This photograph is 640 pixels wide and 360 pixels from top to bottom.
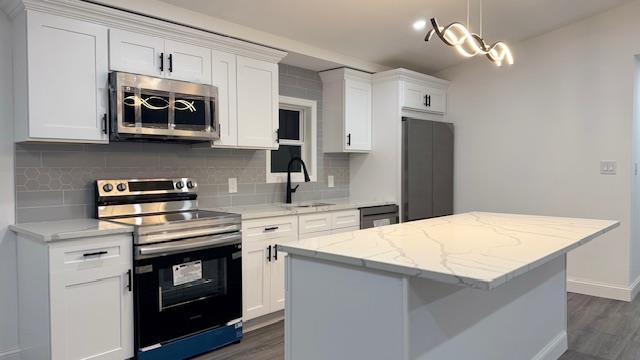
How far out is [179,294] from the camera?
2867 mm

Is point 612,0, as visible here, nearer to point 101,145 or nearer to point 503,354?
point 503,354

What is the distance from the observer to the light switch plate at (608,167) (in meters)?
4.27

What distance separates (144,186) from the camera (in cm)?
324

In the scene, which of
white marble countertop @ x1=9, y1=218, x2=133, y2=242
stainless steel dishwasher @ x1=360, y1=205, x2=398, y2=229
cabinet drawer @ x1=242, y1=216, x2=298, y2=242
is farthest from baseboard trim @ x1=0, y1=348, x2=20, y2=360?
stainless steel dishwasher @ x1=360, y1=205, x2=398, y2=229

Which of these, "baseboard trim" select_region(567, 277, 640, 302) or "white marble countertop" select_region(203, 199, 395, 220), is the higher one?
"white marble countertop" select_region(203, 199, 395, 220)

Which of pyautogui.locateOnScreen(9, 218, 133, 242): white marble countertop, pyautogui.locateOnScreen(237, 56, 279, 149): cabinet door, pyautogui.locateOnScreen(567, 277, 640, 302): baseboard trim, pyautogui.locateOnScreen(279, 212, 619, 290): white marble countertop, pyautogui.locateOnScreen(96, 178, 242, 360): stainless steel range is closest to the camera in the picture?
pyautogui.locateOnScreen(279, 212, 619, 290): white marble countertop

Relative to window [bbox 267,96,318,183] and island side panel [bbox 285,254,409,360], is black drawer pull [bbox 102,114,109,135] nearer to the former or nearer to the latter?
island side panel [bbox 285,254,409,360]

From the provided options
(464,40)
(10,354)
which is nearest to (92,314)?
(10,354)

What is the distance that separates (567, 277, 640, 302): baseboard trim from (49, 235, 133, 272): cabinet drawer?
158 inches

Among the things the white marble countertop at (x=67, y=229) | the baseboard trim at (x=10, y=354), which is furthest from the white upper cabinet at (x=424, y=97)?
the baseboard trim at (x=10, y=354)

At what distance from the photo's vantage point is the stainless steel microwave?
281 centimetres

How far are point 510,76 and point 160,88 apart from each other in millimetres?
3581

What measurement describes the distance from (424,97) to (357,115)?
0.81 metres

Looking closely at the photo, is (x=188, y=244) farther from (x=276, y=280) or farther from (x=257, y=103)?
(x=257, y=103)
